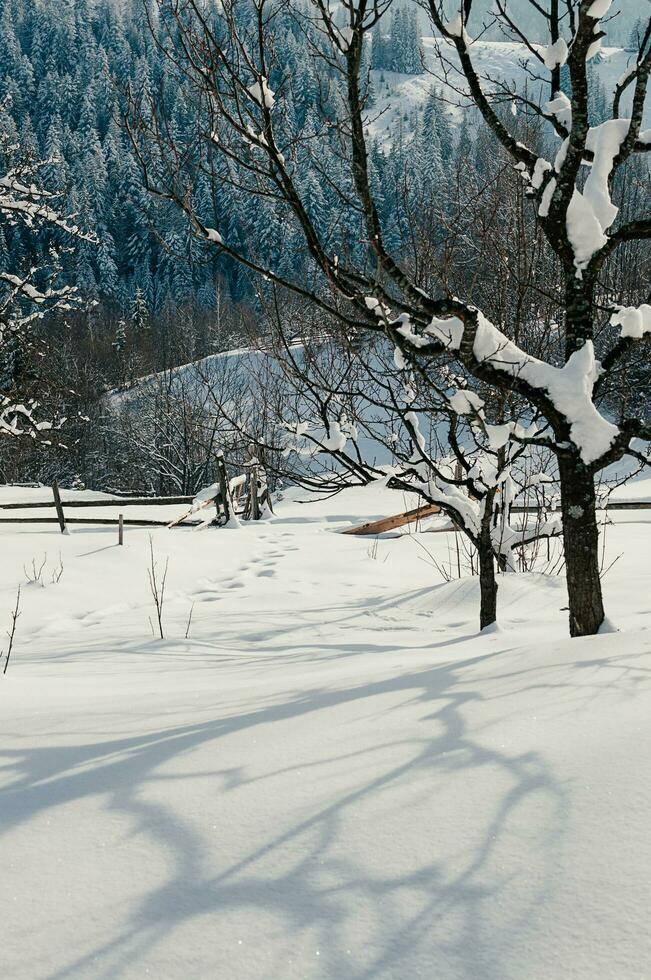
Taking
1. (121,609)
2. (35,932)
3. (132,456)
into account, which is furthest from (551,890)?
(132,456)

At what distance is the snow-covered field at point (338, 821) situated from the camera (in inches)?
43.2

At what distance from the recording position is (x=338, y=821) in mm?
1491

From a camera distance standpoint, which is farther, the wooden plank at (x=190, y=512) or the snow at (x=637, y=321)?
the wooden plank at (x=190, y=512)

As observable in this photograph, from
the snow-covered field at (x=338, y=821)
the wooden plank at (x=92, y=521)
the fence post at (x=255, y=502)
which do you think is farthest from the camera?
the fence post at (x=255, y=502)

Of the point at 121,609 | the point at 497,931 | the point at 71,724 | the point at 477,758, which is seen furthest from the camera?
the point at 121,609

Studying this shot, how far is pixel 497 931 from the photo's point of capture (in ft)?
3.63

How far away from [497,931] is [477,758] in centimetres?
62

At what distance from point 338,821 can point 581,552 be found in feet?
8.82

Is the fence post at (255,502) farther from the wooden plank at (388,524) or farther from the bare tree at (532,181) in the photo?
the bare tree at (532,181)

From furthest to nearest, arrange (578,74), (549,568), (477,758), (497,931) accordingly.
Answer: (549,568)
(578,74)
(477,758)
(497,931)

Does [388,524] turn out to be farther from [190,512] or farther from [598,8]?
[598,8]

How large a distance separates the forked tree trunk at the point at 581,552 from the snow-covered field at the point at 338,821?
3.02 feet

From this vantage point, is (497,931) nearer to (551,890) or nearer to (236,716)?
(551,890)

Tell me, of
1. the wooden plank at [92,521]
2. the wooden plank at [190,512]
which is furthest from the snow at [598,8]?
the wooden plank at [92,521]
